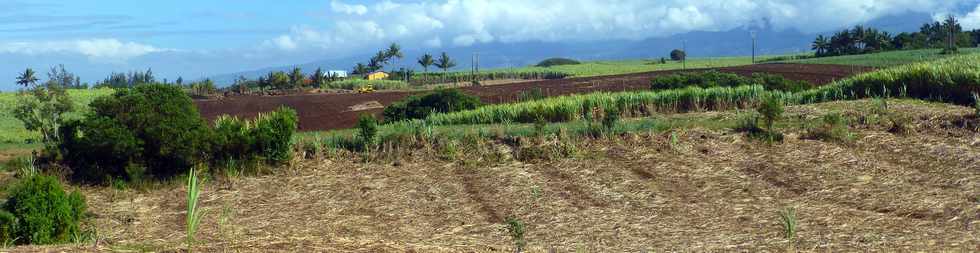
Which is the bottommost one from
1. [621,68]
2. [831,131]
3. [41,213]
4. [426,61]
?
[41,213]

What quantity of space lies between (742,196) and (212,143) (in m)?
7.93

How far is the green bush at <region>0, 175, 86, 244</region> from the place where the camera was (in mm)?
10500

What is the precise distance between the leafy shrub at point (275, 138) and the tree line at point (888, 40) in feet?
259

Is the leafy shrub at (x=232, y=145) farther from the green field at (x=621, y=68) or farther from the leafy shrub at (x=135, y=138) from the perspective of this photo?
the green field at (x=621, y=68)

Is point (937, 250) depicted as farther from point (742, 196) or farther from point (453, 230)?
point (453, 230)

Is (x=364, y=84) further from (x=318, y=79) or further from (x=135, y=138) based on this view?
(x=135, y=138)

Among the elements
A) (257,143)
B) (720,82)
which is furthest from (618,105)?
(720,82)

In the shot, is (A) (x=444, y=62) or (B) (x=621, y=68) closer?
(B) (x=621, y=68)

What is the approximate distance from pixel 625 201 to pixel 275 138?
584 centimetres

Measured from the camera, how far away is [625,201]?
12.0 m

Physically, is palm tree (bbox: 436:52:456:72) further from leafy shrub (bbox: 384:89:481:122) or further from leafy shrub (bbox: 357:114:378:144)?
leafy shrub (bbox: 357:114:378:144)

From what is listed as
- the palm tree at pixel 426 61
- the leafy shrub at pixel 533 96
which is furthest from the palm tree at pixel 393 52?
the leafy shrub at pixel 533 96

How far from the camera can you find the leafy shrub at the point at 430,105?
86.4ft

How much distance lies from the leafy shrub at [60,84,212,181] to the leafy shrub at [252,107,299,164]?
0.79 meters
